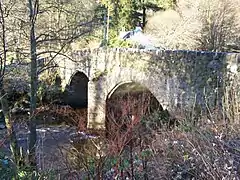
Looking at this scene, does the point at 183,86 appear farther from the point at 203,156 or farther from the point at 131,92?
the point at 203,156

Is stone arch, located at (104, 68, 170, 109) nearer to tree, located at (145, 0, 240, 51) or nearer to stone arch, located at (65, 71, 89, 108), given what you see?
tree, located at (145, 0, 240, 51)

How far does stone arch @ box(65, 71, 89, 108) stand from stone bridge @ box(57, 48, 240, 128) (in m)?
1.27

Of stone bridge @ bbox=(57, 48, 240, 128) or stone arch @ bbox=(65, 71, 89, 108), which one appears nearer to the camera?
stone bridge @ bbox=(57, 48, 240, 128)

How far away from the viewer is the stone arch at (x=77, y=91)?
16.8m

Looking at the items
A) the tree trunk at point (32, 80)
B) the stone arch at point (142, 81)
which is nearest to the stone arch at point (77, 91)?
the stone arch at point (142, 81)

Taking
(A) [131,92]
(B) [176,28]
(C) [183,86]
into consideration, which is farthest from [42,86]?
(C) [183,86]

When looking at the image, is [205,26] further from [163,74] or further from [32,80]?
A: [32,80]

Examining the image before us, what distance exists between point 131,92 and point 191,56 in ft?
13.0

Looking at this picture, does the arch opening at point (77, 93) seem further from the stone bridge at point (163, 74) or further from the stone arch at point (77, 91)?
the stone bridge at point (163, 74)

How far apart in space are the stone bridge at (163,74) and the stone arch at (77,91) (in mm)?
1271

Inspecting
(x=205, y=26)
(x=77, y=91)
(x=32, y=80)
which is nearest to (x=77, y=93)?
(x=77, y=91)

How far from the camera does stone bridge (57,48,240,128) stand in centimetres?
852

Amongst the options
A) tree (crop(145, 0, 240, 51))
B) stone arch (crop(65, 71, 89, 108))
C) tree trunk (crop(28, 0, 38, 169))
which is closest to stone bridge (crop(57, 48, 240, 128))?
tree trunk (crop(28, 0, 38, 169))

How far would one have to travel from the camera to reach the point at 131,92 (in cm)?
1275
